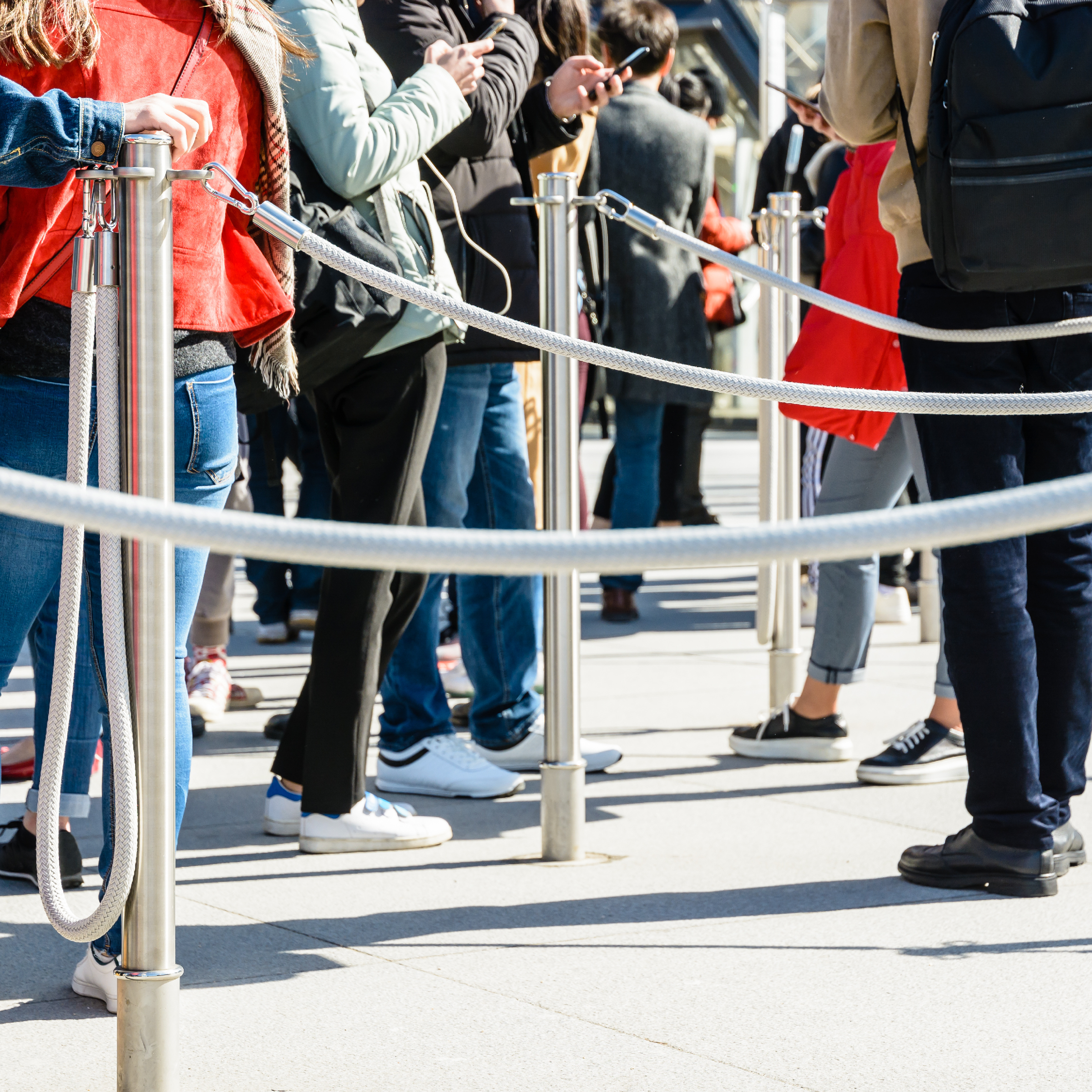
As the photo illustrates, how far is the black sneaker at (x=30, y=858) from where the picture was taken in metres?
3.21

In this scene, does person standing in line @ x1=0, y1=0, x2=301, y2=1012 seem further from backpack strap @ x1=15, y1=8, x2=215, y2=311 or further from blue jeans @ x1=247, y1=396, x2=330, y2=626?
blue jeans @ x1=247, y1=396, x2=330, y2=626

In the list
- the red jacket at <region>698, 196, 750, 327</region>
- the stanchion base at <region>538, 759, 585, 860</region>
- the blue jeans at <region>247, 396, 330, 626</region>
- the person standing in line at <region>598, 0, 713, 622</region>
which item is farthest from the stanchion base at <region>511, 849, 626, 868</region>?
the red jacket at <region>698, 196, 750, 327</region>

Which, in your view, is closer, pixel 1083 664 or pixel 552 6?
pixel 1083 664

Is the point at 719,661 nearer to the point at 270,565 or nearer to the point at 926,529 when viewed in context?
the point at 270,565

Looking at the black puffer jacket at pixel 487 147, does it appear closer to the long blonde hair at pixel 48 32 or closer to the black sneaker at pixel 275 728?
the black sneaker at pixel 275 728

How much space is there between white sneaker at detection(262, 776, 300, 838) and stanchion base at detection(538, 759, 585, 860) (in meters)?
0.59

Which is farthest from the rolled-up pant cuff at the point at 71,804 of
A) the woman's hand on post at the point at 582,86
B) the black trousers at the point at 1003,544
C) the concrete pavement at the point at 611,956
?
the woman's hand on post at the point at 582,86

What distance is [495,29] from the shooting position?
391 cm

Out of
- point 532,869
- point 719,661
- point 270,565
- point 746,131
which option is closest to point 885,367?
point 532,869

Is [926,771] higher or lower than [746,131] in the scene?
lower

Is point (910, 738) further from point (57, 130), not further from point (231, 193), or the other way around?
point (57, 130)

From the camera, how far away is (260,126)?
2.61 metres

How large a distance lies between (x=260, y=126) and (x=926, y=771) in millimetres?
2434

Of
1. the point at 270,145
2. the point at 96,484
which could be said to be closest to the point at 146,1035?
the point at 96,484
